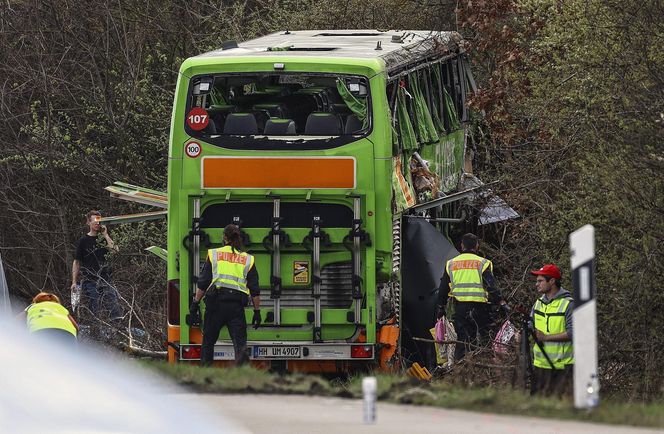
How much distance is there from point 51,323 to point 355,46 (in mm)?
6845

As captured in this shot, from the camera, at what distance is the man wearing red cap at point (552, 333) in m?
13.1

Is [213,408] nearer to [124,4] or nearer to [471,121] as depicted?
[471,121]

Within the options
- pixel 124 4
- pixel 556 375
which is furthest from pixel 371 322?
pixel 124 4

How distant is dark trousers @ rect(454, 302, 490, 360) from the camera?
1627 centimetres

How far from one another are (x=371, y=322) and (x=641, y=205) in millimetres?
2926

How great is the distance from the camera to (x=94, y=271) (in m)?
20.1

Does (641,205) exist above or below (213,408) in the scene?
above

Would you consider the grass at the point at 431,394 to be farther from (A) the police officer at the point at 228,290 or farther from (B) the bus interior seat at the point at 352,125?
(B) the bus interior seat at the point at 352,125

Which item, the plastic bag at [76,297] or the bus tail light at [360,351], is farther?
the plastic bag at [76,297]

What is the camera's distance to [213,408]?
30.9 ft

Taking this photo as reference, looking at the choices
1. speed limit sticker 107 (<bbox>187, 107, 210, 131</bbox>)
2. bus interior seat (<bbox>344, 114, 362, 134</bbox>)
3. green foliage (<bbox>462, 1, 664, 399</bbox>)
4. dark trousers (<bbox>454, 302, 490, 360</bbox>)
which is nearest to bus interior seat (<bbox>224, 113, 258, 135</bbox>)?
speed limit sticker 107 (<bbox>187, 107, 210, 131</bbox>)

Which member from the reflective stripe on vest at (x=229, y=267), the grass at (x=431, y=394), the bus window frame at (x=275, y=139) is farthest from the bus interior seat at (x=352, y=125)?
the grass at (x=431, y=394)

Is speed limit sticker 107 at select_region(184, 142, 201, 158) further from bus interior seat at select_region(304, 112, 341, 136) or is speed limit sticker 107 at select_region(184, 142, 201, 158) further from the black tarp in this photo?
the black tarp

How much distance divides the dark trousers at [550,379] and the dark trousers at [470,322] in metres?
2.81
